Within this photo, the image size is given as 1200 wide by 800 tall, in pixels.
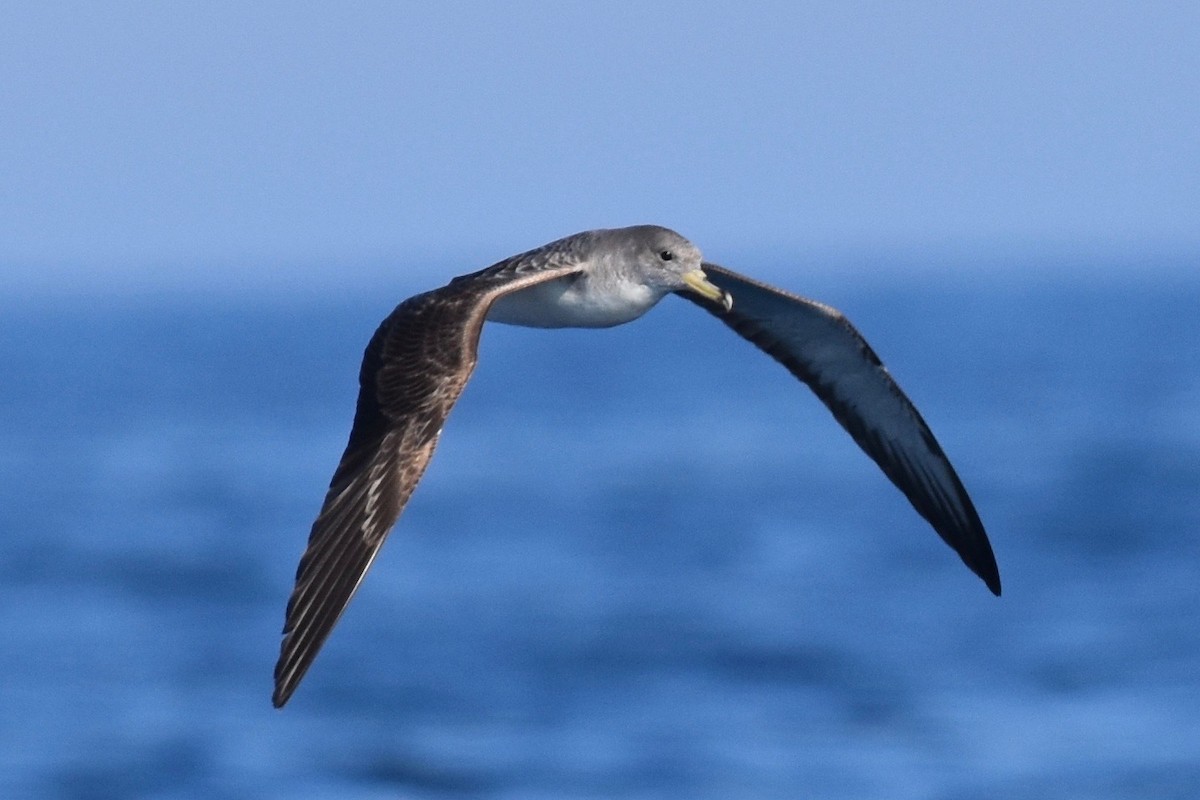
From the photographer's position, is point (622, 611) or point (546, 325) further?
point (622, 611)

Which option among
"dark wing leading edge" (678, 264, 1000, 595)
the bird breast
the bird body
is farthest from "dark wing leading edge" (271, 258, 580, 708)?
"dark wing leading edge" (678, 264, 1000, 595)

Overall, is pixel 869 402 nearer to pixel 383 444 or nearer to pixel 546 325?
pixel 546 325

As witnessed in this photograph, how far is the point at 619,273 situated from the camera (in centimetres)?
1641

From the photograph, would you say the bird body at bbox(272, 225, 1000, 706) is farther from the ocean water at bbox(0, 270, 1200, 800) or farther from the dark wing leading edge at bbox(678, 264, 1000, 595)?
the ocean water at bbox(0, 270, 1200, 800)

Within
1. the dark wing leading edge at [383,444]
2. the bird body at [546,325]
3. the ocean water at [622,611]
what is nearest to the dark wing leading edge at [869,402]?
the bird body at [546,325]

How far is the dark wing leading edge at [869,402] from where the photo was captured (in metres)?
17.2

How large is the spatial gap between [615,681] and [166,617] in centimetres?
927

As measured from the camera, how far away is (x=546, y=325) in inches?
651

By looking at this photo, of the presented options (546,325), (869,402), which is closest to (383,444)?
(546,325)

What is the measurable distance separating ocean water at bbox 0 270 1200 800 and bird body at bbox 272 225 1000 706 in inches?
308

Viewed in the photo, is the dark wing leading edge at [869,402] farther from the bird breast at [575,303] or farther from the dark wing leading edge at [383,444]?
the dark wing leading edge at [383,444]

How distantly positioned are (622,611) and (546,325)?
21237 millimetres

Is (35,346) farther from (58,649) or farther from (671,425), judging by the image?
(58,649)

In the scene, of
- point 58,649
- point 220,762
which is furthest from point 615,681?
point 58,649
